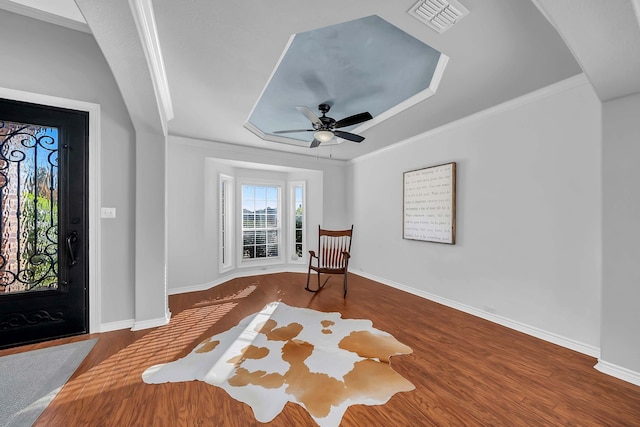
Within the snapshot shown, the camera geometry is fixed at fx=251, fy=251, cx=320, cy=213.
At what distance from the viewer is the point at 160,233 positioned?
2.79 m

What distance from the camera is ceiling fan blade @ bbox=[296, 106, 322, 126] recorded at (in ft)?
8.16

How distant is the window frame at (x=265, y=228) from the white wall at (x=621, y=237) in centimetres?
479

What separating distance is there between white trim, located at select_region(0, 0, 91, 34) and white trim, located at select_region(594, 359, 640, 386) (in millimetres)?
5364

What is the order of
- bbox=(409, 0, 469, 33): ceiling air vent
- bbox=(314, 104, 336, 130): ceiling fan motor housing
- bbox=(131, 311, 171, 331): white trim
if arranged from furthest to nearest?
bbox=(314, 104, 336, 130): ceiling fan motor housing → bbox=(131, 311, 171, 331): white trim → bbox=(409, 0, 469, 33): ceiling air vent

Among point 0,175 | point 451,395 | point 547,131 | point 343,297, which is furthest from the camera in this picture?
point 343,297

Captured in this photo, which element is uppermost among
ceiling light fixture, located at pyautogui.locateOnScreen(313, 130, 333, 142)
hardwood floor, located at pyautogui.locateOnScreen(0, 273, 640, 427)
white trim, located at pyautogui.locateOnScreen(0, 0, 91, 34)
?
white trim, located at pyautogui.locateOnScreen(0, 0, 91, 34)

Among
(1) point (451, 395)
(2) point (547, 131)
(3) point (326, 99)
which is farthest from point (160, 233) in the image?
(2) point (547, 131)

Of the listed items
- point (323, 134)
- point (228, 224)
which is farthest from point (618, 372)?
point (228, 224)

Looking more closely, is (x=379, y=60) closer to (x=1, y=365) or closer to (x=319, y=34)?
(x=319, y=34)

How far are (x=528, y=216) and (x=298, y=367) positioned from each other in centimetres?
276

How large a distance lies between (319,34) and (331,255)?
337 centimetres

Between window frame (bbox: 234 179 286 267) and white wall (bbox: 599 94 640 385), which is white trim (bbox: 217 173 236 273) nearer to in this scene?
window frame (bbox: 234 179 286 267)

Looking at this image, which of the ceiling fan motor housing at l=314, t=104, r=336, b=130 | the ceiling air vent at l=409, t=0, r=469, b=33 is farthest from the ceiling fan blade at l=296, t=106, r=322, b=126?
the ceiling air vent at l=409, t=0, r=469, b=33

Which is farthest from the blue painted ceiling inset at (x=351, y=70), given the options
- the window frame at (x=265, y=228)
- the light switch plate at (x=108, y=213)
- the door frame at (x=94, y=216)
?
the window frame at (x=265, y=228)
